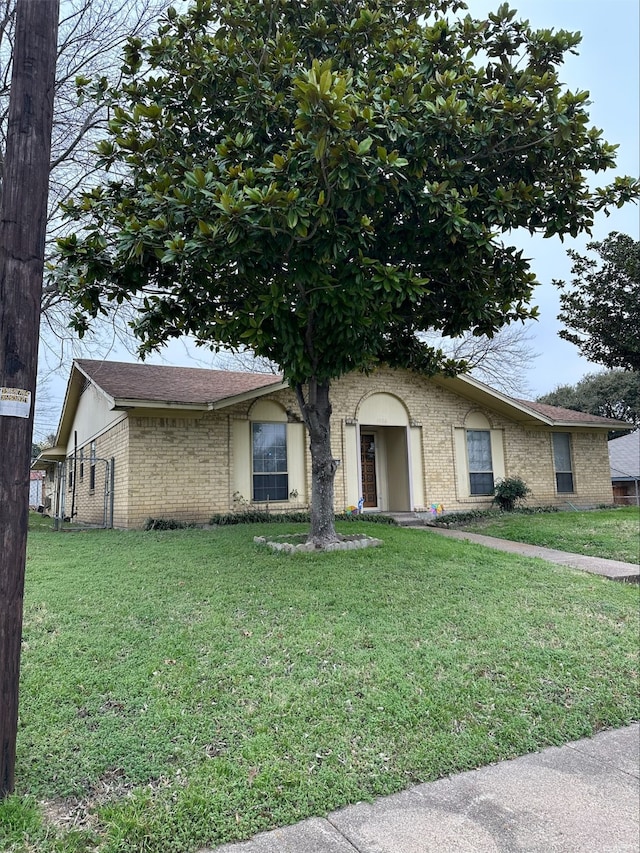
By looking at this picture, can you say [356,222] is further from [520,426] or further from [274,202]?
[520,426]

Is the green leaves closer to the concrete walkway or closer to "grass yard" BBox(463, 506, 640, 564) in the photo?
the concrete walkway

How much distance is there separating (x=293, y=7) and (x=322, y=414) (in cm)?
537

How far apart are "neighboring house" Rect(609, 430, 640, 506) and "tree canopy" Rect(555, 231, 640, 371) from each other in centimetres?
1159

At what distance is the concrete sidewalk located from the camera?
2.53 m

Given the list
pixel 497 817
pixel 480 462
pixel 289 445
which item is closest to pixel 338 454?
pixel 289 445

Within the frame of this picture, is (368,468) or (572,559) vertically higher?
(368,468)

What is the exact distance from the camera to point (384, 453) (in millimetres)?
15820

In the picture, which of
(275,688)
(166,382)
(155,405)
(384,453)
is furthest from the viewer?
(384,453)

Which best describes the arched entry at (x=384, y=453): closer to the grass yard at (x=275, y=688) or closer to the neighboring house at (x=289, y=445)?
the neighboring house at (x=289, y=445)

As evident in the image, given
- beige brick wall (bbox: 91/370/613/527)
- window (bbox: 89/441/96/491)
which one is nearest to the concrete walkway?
beige brick wall (bbox: 91/370/613/527)

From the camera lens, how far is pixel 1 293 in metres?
2.91

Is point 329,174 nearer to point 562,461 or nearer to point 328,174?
point 328,174

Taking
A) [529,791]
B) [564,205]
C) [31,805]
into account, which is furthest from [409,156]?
[31,805]

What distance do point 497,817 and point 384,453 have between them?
517 inches
